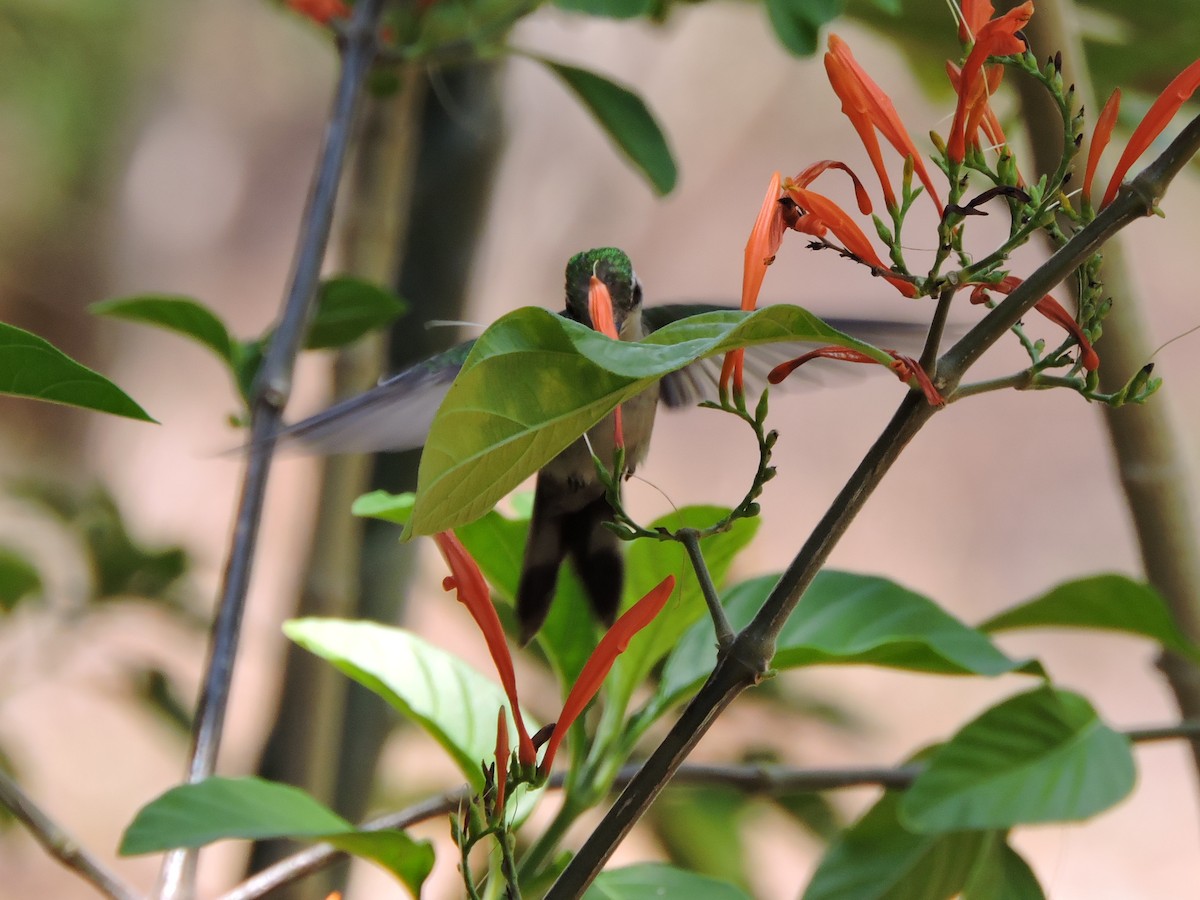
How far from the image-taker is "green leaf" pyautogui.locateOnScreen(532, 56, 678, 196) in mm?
915

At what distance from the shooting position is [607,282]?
0.80m

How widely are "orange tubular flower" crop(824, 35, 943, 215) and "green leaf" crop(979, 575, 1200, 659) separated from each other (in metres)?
0.38

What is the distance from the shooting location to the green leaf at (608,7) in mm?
810

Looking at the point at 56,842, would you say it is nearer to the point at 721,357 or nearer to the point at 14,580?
the point at 721,357

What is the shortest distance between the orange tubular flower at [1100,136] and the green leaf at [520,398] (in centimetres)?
14

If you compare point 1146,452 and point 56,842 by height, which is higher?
point 1146,452

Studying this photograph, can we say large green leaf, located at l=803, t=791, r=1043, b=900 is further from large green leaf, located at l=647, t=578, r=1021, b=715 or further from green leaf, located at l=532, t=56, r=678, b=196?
green leaf, located at l=532, t=56, r=678, b=196

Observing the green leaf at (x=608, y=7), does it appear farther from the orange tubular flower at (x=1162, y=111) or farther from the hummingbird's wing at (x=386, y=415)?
the orange tubular flower at (x=1162, y=111)

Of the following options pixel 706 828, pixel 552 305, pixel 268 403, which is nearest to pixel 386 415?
pixel 268 403

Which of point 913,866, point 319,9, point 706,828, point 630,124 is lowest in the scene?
point 706,828

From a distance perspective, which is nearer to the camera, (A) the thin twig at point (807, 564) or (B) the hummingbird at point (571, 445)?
(A) the thin twig at point (807, 564)

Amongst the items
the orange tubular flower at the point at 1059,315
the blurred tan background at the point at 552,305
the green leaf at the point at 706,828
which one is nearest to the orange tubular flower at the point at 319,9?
the orange tubular flower at the point at 1059,315

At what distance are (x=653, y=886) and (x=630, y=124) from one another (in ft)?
2.03

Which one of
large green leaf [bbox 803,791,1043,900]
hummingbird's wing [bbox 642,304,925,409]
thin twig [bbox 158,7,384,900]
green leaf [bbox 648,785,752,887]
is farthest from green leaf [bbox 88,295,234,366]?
green leaf [bbox 648,785,752,887]
